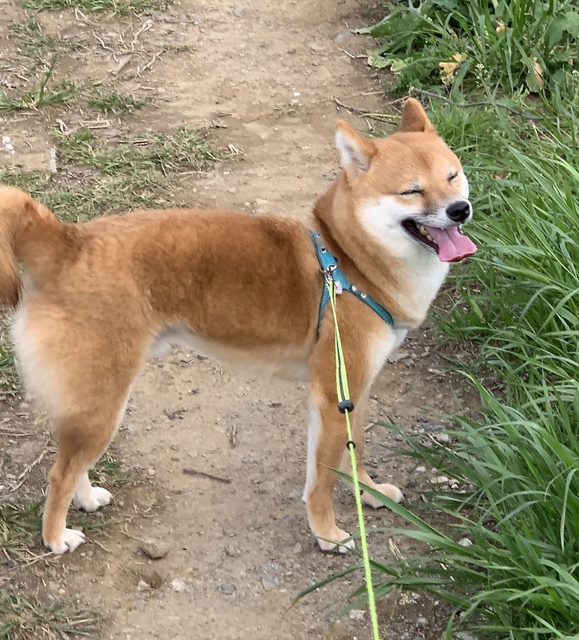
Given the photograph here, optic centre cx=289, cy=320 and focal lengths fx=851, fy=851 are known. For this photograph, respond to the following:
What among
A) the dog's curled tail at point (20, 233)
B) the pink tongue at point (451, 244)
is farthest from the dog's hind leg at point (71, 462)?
the pink tongue at point (451, 244)

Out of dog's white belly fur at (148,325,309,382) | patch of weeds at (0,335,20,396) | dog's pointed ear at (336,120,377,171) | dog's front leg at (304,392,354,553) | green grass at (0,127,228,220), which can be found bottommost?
patch of weeds at (0,335,20,396)

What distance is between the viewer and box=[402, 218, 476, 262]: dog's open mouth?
2752 mm

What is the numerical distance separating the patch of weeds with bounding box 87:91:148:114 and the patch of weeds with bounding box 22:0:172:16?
1334mm

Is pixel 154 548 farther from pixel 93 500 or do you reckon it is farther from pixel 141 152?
pixel 141 152

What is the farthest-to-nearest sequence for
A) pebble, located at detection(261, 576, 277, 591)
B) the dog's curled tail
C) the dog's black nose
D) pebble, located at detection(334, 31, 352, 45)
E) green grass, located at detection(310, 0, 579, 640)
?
pebble, located at detection(334, 31, 352, 45), pebble, located at detection(261, 576, 277, 591), the dog's black nose, the dog's curled tail, green grass, located at detection(310, 0, 579, 640)

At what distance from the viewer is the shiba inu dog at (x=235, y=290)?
8.50 feet

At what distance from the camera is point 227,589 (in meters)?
2.81

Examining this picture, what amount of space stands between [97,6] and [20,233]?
15.2 ft

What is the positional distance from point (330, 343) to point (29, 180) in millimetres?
2706

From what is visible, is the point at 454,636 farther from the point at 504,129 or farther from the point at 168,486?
the point at 504,129

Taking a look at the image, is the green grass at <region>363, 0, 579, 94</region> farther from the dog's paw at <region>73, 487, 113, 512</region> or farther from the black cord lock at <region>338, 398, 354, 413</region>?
the dog's paw at <region>73, 487, 113, 512</region>

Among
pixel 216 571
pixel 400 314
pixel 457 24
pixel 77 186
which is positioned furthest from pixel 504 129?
pixel 216 571

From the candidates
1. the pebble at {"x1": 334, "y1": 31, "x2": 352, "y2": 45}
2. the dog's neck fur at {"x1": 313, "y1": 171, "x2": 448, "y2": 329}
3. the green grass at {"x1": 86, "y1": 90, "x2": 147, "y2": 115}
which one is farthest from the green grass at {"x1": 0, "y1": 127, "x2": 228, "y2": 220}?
the dog's neck fur at {"x1": 313, "y1": 171, "x2": 448, "y2": 329}

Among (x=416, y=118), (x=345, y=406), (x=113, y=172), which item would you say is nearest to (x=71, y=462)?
(x=345, y=406)
